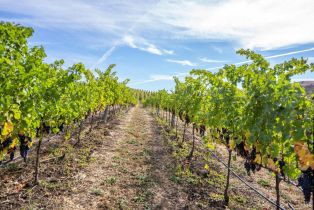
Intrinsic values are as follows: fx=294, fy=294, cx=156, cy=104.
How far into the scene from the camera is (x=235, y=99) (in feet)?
26.1

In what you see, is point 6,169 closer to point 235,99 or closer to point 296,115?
point 235,99

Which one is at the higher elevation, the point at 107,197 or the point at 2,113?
the point at 2,113

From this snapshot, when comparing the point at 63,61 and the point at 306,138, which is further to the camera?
the point at 63,61

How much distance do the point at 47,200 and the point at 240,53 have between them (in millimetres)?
6770

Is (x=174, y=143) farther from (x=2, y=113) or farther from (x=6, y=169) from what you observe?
(x=2, y=113)

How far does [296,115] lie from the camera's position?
5066 mm

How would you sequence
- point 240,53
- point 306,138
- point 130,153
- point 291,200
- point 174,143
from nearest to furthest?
point 306,138, point 240,53, point 291,200, point 130,153, point 174,143

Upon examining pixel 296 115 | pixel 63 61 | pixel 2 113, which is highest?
pixel 63 61

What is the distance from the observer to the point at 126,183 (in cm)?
1048

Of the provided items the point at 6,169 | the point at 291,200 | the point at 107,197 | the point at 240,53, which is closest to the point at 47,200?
the point at 107,197

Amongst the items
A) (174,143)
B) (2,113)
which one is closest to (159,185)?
(2,113)

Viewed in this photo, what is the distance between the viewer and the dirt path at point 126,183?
8.77 metres

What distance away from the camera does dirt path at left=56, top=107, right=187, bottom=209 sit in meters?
8.77

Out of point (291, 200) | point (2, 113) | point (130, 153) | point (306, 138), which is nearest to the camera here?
point (306, 138)
